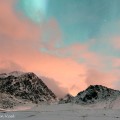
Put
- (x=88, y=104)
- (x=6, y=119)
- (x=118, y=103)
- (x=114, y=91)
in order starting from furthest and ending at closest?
(x=114, y=91) < (x=88, y=104) < (x=118, y=103) < (x=6, y=119)

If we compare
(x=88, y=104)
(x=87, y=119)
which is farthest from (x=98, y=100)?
(x=87, y=119)

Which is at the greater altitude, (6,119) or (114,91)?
(114,91)

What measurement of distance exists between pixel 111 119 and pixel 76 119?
246 inches

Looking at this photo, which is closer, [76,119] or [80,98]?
[76,119]

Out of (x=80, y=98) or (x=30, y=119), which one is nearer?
(x=30, y=119)

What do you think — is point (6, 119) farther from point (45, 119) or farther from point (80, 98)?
point (80, 98)

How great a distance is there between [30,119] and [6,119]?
492 cm

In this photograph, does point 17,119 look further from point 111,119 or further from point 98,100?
point 98,100

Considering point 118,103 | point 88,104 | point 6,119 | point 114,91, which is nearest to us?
point 6,119

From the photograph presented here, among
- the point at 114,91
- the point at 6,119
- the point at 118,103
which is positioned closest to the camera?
the point at 6,119

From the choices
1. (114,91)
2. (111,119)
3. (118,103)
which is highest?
(114,91)

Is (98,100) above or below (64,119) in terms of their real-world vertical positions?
above

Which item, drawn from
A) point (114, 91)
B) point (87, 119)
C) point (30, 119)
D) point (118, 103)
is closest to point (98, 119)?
point (87, 119)

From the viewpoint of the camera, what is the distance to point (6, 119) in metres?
56.1
